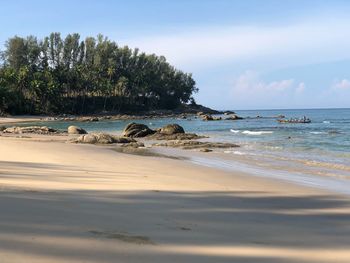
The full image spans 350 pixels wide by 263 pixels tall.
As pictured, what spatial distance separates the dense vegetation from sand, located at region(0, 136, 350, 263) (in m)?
78.0

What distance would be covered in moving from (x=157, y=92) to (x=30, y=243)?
111 meters

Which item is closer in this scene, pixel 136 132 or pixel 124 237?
pixel 124 237

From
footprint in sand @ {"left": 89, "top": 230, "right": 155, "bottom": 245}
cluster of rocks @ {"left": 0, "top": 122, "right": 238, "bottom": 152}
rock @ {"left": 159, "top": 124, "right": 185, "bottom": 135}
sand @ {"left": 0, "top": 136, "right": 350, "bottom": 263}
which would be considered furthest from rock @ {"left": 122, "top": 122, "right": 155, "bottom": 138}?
footprint in sand @ {"left": 89, "top": 230, "right": 155, "bottom": 245}

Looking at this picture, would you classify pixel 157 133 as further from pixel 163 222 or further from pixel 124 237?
pixel 124 237

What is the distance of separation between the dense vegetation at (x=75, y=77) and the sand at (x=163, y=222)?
7805 cm

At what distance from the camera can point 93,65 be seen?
101 metres

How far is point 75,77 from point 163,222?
91.5 metres

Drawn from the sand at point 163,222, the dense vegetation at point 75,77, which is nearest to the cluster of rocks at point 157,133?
the sand at point 163,222

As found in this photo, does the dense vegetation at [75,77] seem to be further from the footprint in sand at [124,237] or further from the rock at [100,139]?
the footprint in sand at [124,237]

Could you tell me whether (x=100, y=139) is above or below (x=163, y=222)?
below

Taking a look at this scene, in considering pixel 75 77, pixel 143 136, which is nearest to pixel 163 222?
pixel 143 136

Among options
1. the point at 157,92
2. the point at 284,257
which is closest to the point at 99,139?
the point at 284,257

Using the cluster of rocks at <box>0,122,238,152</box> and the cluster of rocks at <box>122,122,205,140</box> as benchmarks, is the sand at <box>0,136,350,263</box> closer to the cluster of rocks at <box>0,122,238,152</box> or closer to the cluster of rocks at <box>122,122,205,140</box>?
the cluster of rocks at <box>0,122,238,152</box>

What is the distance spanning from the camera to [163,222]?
580 cm
